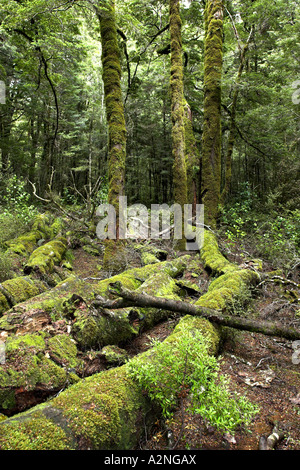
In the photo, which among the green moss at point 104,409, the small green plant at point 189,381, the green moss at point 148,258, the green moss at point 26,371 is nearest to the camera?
the green moss at point 104,409

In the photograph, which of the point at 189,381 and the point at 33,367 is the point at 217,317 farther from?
the point at 33,367

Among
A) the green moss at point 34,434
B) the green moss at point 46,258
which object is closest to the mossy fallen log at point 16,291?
the green moss at point 46,258

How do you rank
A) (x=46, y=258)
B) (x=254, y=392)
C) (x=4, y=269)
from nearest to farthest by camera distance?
1. (x=254, y=392)
2. (x=4, y=269)
3. (x=46, y=258)

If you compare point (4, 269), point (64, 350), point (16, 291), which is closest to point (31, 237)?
point (4, 269)

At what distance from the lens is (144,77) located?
16.7m

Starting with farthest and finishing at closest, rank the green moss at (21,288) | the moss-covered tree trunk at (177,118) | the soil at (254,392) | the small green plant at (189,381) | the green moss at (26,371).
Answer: the moss-covered tree trunk at (177,118) → the green moss at (21,288) → the green moss at (26,371) → the soil at (254,392) → the small green plant at (189,381)

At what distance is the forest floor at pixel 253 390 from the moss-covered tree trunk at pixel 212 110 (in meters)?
5.99

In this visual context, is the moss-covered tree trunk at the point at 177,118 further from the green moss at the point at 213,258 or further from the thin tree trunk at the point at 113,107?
the thin tree trunk at the point at 113,107

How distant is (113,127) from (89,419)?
666 centimetres

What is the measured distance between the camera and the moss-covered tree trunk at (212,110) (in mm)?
10375

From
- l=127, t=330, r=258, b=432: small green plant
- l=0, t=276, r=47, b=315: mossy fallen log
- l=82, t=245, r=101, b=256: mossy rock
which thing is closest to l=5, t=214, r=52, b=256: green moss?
l=82, t=245, r=101, b=256: mossy rock

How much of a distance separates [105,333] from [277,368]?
2334mm

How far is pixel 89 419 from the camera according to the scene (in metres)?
2.09

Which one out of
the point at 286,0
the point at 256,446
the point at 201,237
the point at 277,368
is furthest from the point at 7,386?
the point at 286,0
